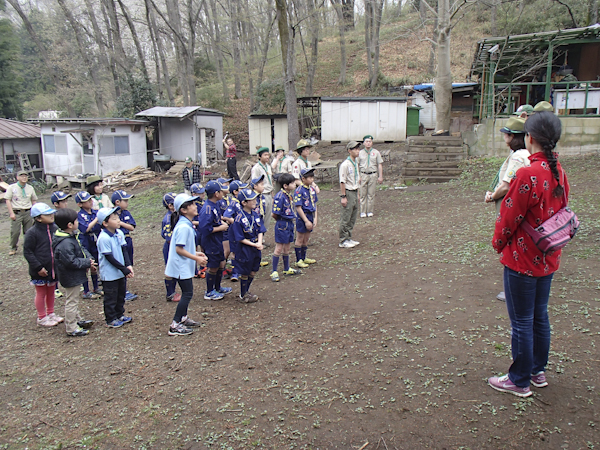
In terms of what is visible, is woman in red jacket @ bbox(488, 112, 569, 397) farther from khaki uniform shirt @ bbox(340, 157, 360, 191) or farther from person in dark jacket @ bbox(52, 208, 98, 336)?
khaki uniform shirt @ bbox(340, 157, 360, 191)

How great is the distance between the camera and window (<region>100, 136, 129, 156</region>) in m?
21.0

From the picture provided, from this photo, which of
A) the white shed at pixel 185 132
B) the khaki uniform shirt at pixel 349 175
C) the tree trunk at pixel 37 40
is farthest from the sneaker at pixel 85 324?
the tree trunk at pixel 37 40

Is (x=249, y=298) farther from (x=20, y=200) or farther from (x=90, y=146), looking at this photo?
(x=90, y=146)

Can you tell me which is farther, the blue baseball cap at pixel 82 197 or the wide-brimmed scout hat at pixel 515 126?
the blue baseball cap at pixel 82 197

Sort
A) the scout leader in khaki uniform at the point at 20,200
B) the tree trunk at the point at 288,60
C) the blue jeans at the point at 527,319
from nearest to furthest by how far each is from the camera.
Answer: the blue jeans at the point at 527,319 → the scout leader in khaki uniform at the point at 20,200 → the tree trunk at the point at 288,60

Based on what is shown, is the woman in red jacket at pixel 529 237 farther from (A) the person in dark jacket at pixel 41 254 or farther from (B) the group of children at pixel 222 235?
(A) the person in dark jacket at pixel 41 254

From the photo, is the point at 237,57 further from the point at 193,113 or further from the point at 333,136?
the point at 333,136

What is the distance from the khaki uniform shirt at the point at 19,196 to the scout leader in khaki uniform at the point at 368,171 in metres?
7.95

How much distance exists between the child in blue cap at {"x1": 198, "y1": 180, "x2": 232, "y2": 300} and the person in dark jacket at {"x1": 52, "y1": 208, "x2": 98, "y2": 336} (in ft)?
5.46

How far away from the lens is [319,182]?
16.6m

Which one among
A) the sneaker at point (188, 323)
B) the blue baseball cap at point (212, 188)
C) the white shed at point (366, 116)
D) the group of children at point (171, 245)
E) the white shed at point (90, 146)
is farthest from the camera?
the white shed at point (366, 116)

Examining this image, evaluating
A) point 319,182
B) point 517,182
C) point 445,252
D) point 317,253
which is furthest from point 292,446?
point 319,182

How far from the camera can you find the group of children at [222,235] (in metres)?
5.20

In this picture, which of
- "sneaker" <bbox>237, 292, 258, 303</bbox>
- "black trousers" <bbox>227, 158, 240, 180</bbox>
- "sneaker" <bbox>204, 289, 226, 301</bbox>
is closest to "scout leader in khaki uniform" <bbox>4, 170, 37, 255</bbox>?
"sneaker" <bbox>204, 289, 226, 301</bbox>
